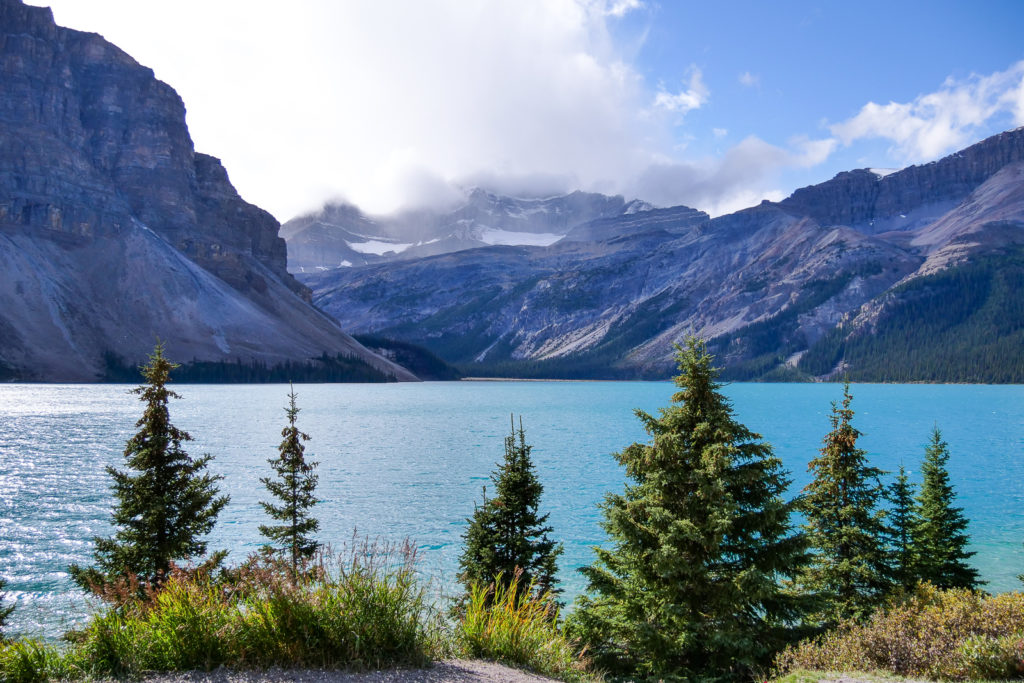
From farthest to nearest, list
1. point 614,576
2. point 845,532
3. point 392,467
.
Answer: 1. point 392,467
2. point 845,532
3. point 614,576

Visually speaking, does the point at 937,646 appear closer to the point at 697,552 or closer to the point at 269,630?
the point at 697,552

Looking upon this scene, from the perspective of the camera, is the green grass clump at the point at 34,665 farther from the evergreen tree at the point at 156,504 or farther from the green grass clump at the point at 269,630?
the evergreen tree at the point at 156,504

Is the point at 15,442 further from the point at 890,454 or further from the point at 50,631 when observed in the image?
the point at 890,454

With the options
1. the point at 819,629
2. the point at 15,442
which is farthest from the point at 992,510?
the point at 15,442

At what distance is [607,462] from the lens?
186 feet

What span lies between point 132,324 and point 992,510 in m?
205

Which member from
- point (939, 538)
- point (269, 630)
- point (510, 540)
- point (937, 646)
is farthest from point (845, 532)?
point (269, 630)

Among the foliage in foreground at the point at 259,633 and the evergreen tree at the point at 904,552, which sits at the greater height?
the foliage in foreground at the point at 259,633

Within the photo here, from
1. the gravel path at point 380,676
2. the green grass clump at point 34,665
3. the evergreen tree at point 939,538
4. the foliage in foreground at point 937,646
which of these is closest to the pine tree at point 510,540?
the foliage in foreground at point 937,646

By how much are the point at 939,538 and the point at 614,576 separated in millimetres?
12451

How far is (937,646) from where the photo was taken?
11.5 m

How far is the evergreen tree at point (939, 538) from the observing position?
20.4 metres

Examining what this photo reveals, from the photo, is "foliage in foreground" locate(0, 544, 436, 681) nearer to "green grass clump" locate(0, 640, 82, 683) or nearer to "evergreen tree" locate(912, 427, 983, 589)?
"green grass clump" locate(0, 640, 82, 683)

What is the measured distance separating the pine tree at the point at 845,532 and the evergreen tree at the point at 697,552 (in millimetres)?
4701
